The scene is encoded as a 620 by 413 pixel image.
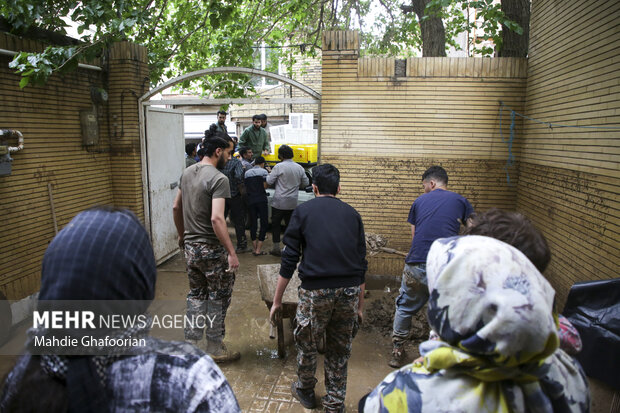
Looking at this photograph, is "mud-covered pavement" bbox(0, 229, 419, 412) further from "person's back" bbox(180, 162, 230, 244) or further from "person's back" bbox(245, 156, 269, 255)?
"person's back" bbox(245, 156, 269, 255)

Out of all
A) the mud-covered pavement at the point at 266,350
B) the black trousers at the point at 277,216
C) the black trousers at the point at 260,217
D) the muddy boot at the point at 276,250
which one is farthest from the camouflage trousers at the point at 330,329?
the black trousers at the point at 260,217

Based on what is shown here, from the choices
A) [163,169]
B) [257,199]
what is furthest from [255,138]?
[163,169]

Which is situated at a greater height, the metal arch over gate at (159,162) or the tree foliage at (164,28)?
the tree foliage at (164,28)

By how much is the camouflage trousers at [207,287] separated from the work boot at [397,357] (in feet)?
5.69

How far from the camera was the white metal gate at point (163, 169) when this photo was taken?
21.4 ft

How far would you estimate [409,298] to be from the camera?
3992 mm

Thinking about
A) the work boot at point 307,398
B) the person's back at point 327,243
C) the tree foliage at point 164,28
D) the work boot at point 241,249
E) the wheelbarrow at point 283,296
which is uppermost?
the tree foliage at point 164,28

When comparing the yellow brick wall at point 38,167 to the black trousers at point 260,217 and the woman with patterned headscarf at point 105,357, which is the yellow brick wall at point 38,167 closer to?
the black trousers at point 260,217

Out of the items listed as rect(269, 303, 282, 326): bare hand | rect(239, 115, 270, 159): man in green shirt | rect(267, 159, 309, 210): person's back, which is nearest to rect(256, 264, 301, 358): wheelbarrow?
rect(269, 303, 282, 326): bare hand

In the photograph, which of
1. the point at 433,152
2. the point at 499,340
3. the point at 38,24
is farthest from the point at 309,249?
the point at 38,24

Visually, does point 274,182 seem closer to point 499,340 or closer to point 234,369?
point 234,369

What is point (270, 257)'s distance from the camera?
7465 mm

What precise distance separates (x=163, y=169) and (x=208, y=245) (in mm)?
3524

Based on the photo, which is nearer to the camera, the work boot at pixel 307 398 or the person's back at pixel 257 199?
the work boot at pixel 307 398
